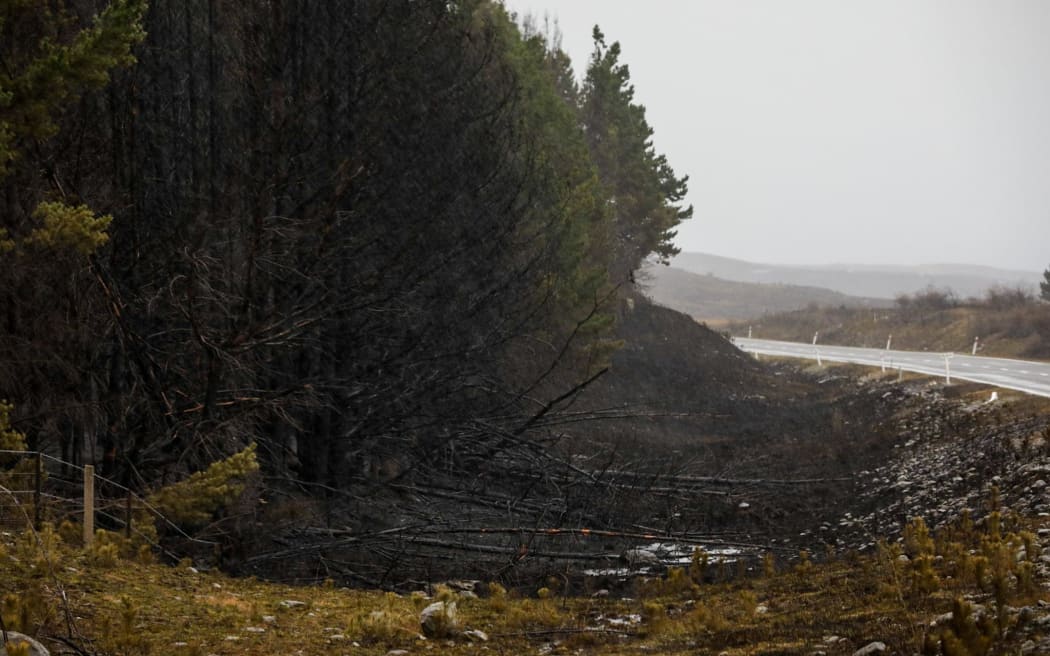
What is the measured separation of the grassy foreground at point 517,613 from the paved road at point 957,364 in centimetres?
1467

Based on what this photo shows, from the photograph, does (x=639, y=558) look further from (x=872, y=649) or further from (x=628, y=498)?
(x=872, y=649)

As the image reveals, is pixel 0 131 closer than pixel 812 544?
Yes

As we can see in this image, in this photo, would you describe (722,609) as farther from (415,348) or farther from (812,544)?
(415,348)

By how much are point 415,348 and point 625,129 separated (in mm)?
34561

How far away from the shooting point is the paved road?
78.4ft

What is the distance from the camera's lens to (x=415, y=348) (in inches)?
538

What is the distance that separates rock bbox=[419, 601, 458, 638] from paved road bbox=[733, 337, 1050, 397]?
58.2 ft

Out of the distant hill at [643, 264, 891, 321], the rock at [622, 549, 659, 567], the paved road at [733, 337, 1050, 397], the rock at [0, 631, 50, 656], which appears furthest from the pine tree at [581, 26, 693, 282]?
the distant hill at [643, 264, 891, 321]

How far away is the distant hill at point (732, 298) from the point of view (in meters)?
118

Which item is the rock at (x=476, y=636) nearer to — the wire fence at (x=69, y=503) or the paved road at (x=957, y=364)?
the wire fence at (x=69, y=503)

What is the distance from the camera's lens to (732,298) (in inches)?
5217

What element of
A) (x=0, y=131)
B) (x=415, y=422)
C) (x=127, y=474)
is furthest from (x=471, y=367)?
(x=0, y=131)

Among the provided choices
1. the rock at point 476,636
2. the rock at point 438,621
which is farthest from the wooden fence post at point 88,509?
the rock at point 476,636

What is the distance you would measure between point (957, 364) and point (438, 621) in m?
28.8
